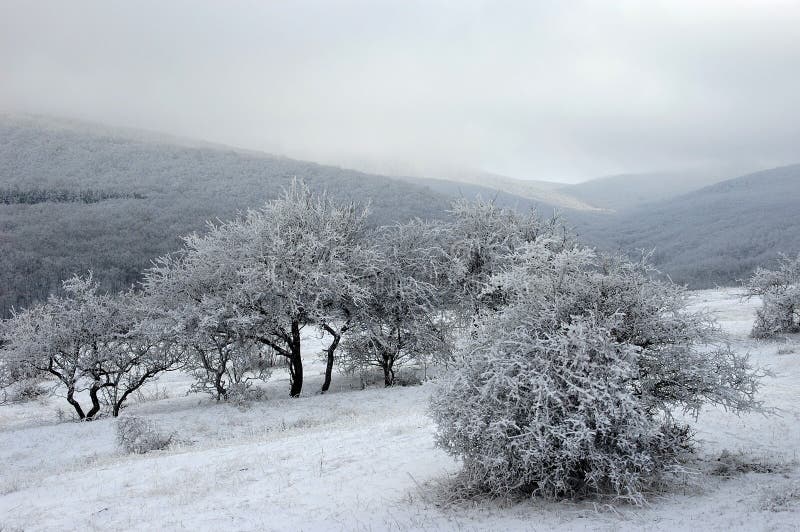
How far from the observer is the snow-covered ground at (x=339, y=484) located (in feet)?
23.6

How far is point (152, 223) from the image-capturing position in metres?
103

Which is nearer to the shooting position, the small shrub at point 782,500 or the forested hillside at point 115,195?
the small shrub at point 782,500

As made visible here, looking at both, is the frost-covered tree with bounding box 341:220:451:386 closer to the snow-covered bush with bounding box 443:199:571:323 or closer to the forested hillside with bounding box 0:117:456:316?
the snow-covered bush with bounding box 443:199:571:323

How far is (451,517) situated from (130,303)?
19676 millimetres

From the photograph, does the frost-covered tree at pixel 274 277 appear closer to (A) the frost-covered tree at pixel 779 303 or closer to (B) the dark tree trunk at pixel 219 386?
(B) the dark tree trunk at pixel 219 386

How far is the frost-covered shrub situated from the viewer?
15008 mm

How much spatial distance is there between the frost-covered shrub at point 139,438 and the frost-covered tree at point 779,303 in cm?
2697

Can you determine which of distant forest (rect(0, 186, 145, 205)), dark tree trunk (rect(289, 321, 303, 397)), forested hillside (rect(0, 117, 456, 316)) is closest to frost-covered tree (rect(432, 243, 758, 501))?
dark tree trunk (rect(289, 321, 303, 397))

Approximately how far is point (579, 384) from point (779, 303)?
2522cm

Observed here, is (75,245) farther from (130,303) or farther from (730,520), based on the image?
(730,520)

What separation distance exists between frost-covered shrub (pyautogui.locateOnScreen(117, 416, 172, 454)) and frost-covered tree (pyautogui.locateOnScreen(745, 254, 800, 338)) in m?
27.0

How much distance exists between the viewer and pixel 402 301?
75.0 ft

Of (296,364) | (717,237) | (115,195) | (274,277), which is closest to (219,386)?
(296,364)

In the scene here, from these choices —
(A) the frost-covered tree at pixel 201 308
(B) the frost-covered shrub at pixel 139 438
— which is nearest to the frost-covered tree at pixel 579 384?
(B) the frost-covered shrub at pixel 139 438
